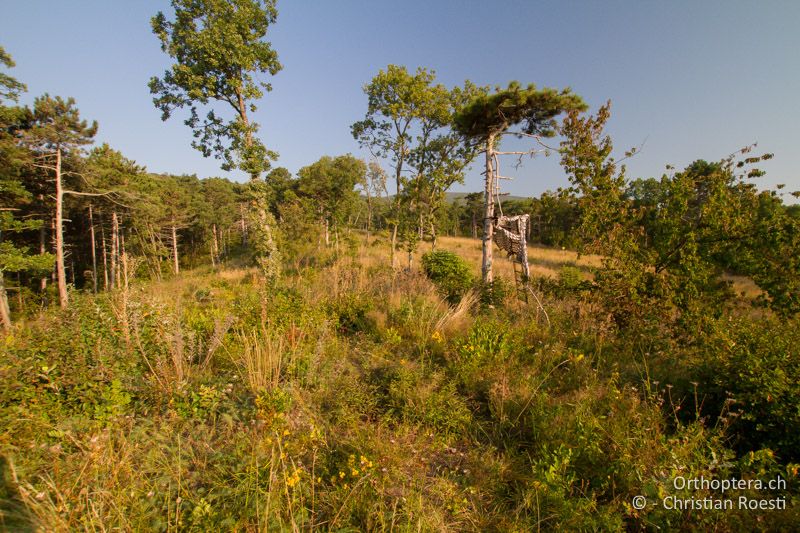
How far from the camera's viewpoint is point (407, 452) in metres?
2.48

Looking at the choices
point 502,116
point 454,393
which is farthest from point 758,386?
point 502,116

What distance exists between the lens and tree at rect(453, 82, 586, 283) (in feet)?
23.1

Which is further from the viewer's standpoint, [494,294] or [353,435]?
[494,294]

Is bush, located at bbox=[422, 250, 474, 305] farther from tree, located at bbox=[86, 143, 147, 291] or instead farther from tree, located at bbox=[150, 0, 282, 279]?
tree, located at bbox=[86, 143, 147, 291]

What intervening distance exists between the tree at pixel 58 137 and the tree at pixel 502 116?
714 inches

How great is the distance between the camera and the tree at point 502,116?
277 inches

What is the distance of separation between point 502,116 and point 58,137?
20.3 m

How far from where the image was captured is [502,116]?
7.47 metres

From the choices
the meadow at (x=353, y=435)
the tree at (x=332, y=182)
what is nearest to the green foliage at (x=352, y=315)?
the meadow at (x=353, y=435)

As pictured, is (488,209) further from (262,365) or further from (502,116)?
(262,365)

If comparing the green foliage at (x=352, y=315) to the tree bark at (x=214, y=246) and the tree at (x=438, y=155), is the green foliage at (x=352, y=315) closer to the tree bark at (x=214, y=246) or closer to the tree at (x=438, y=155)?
the tree at (x=438, y=155)

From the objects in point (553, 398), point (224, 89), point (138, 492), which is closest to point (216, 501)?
point (138, 492)

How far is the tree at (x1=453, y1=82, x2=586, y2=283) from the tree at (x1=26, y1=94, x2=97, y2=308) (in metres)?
18.1

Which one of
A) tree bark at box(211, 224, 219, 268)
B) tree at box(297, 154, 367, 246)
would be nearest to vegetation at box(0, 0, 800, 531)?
tree at box(297, 154, 367, 246)
